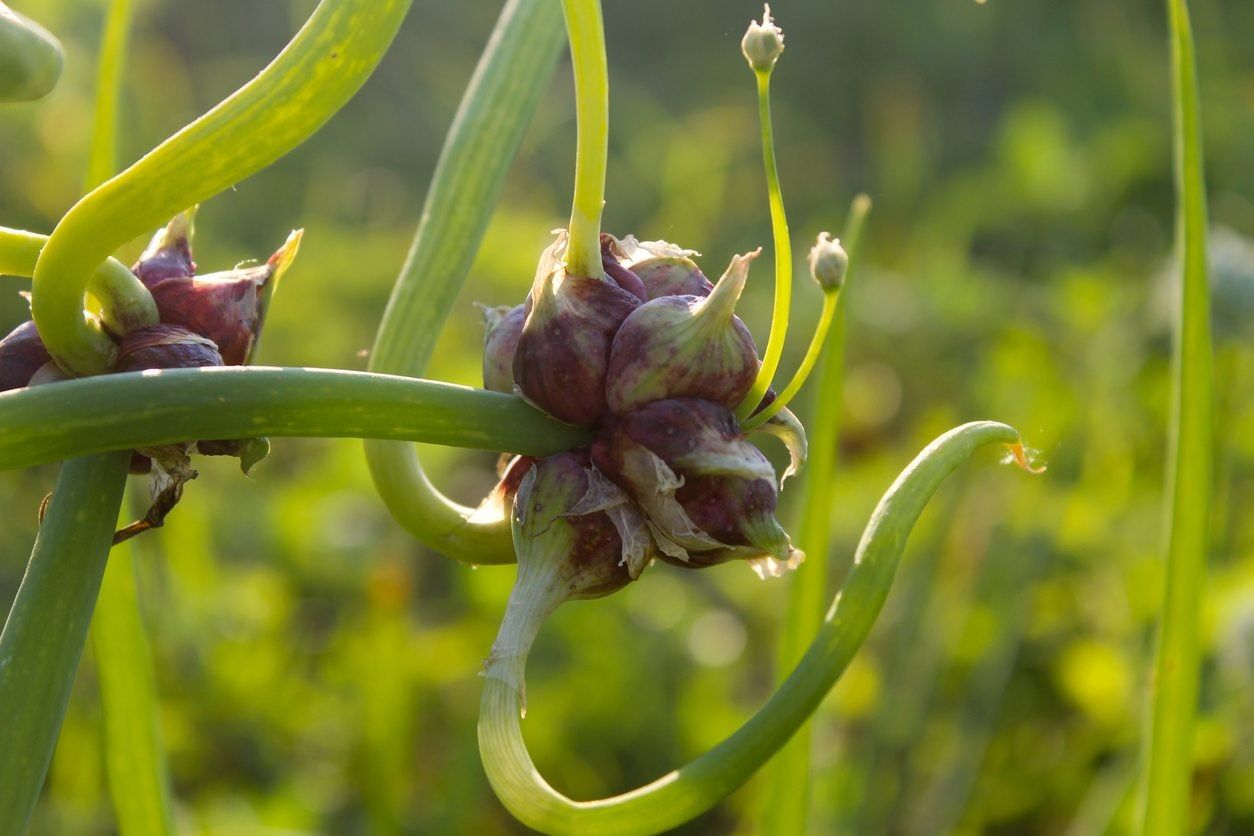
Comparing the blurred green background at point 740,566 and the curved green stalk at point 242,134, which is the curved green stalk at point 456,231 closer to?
the curved green stalk at point 242,134

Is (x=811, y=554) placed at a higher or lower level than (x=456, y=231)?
lower

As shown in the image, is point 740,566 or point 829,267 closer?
point 829,267

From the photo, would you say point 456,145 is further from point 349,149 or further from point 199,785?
point 349,149

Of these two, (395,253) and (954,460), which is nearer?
(954,460)

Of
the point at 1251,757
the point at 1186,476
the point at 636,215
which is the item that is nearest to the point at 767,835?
the point at 1186,476

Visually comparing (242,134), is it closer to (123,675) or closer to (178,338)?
(178,338)

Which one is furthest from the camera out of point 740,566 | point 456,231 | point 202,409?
point 740,566

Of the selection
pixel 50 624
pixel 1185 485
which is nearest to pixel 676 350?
pixel 50 624
